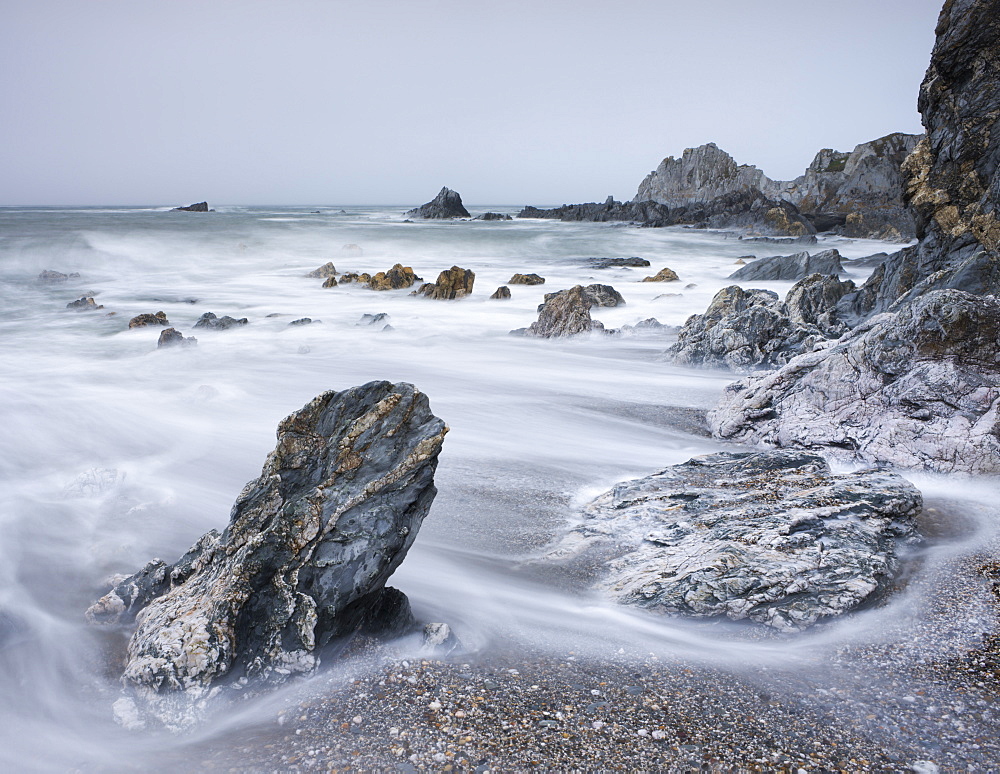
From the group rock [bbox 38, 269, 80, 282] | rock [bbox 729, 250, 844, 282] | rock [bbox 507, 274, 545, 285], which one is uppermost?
rock [bbox 729, 250, 844, 282]

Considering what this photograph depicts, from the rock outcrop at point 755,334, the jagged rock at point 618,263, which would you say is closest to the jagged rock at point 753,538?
the rock outcrop at point 755,334

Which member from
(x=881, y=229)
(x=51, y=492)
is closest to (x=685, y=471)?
(x=51, y=492)

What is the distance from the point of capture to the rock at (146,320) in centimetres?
1267

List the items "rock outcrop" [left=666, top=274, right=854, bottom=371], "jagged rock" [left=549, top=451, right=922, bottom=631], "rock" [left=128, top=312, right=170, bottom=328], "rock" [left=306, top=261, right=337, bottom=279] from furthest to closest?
"rock" [left=306, top=261, right=337, bottom=279] < "rock" [left=128, top=312, right=170, bottom=328] < "rock outcrop" [left=666, top=274, right=854, bottom=371] < "jagged rock" [left=549, top=451, right=922, bottom=631]

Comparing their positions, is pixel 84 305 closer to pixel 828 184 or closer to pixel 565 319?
pixel 565 319

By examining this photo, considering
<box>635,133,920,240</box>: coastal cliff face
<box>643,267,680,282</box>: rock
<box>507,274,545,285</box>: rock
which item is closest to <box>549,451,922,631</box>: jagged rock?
<box>507,274,545,285</box>: rock

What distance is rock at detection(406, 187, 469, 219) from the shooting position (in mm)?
76875

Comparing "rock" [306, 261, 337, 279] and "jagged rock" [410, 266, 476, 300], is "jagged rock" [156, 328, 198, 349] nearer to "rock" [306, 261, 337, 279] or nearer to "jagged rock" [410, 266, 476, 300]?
"jagged rock" [410, 266, 476, 300]

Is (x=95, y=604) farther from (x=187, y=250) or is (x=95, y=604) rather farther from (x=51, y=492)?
(x=187, y=250)

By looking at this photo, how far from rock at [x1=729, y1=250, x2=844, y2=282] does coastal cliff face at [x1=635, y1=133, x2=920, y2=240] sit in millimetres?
16122

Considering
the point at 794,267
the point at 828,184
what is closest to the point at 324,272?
the point at 794,267

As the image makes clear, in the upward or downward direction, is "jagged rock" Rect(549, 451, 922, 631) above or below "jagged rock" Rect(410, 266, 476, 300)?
below

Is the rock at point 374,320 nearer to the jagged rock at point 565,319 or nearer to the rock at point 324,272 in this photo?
the jagged rock at point 565,319

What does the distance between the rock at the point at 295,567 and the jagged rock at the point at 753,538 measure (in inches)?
53.1
